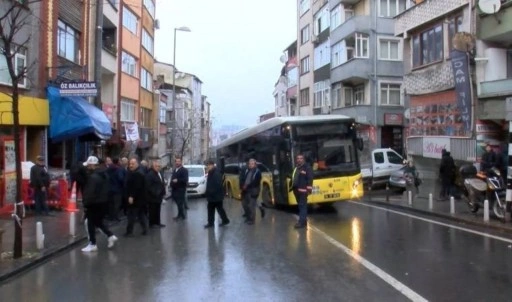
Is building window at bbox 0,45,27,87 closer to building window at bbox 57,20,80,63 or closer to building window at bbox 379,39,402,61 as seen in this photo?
building window at bbox 57,20,80,63

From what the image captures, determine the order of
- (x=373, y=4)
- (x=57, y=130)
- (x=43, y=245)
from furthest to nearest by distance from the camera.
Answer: (x=373, y=4)
(x=57, y=130)
(x=43, y=245)

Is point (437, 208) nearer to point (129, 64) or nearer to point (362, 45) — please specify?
point (362, 45)

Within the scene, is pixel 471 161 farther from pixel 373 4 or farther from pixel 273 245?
pixel 373 4

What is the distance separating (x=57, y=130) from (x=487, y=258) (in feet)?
49.5

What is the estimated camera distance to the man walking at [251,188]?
50.4 ft

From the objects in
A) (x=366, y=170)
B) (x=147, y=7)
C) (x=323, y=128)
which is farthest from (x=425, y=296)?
(x=147, y=7)

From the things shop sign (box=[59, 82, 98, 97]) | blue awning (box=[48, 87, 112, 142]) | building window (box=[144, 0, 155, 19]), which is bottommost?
blue awning (box=[48, 87, 112, 142])

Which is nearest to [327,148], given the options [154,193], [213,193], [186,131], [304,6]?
[213,193]

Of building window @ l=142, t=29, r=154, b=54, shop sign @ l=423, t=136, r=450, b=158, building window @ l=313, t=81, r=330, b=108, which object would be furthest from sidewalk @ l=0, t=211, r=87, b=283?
building window @ l=313, t=81, r=330, b=108

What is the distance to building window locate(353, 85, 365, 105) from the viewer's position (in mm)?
39912

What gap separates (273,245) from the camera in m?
11.4

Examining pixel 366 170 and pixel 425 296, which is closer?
pixel 425 296

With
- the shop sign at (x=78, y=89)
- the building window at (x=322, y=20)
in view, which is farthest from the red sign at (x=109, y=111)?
the building window at (x=322, y=20)

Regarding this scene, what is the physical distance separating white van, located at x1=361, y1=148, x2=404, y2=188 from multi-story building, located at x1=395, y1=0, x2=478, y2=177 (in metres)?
1.12
